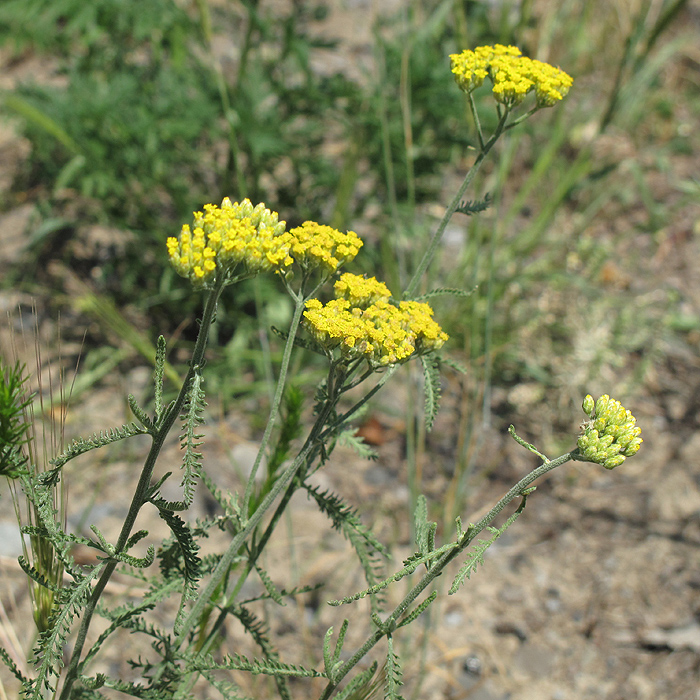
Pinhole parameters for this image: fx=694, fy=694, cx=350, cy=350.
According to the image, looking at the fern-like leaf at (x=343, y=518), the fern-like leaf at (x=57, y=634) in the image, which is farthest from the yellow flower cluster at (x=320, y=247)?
the fern-like leaf at (x=57, y=634)

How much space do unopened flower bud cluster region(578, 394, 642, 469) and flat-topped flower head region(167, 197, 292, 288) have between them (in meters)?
0.64

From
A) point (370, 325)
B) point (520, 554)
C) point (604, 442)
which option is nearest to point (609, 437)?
point (604, 442)

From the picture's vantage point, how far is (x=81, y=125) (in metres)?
3.19

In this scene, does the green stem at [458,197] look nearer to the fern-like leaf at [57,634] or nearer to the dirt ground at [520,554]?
the fern-like leaf at [57,634]

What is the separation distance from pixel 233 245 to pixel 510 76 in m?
0.79

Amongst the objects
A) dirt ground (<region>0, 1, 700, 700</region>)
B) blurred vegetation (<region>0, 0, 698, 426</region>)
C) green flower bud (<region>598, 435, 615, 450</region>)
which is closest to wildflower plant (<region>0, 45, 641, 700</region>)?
green flower bud (<region>598, 435, 615, 450</region>)

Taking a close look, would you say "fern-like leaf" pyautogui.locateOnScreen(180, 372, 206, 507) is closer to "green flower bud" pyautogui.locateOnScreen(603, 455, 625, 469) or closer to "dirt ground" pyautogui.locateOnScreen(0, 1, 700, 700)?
"green flower bud" pyautogui.locateOnScreen(603, 455, 625, 469)

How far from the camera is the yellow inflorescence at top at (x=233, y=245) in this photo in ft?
3.84

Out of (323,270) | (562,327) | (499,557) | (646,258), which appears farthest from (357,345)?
(646,258)

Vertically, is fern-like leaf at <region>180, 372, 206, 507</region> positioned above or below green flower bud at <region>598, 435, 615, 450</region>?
below

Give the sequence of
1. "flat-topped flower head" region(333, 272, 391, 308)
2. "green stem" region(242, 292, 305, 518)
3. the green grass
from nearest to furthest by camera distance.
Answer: "green stem" region(242, 292, 305, 518) → "flat-topped flower head" region(333, 272, 391, 308) → the green grass

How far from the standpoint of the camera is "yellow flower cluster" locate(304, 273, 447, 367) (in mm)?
1310

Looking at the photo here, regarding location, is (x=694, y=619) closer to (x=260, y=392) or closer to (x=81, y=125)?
(x=260, y=392)

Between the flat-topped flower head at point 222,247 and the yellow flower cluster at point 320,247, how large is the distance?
107mm
